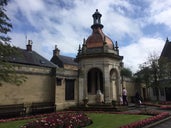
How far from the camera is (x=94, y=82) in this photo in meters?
27.1

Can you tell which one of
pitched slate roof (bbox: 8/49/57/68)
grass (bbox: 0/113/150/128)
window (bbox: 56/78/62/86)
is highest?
pitched slate roof (bbox: 8/49/57/68)

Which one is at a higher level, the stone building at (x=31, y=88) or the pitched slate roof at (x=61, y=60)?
the pitched slate roof at (x=61, y=60)

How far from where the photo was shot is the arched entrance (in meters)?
26.5

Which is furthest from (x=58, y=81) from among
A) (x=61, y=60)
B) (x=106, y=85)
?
(x=61, y=60)

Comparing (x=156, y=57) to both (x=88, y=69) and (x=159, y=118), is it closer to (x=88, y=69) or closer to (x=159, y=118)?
(x=88, y=69)

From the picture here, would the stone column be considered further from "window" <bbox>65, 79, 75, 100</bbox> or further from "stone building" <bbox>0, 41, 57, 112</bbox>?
"stone building" <bbox>0, 41, 57, 112</bbox>

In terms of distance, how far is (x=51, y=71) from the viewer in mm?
21812

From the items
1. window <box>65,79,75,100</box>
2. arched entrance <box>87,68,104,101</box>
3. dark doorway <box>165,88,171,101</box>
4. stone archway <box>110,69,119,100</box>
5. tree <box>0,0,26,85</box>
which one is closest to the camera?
tree <box>0,0,26,85</box>

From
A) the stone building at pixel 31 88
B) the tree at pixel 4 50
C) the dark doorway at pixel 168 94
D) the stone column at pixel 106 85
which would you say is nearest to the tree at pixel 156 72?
the dark doorway at pixel 168 94

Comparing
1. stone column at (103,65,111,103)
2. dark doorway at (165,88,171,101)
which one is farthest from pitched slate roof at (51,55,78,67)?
stone column at (103,65,111,103)

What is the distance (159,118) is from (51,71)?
1247 centimetres

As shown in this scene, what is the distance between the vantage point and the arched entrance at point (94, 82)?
26516mm

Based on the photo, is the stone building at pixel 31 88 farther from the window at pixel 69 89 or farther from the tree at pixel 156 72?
the tree at pixel 156 72

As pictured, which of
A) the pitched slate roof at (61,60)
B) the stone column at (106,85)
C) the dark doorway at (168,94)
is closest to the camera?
the stone column at (106,85)
